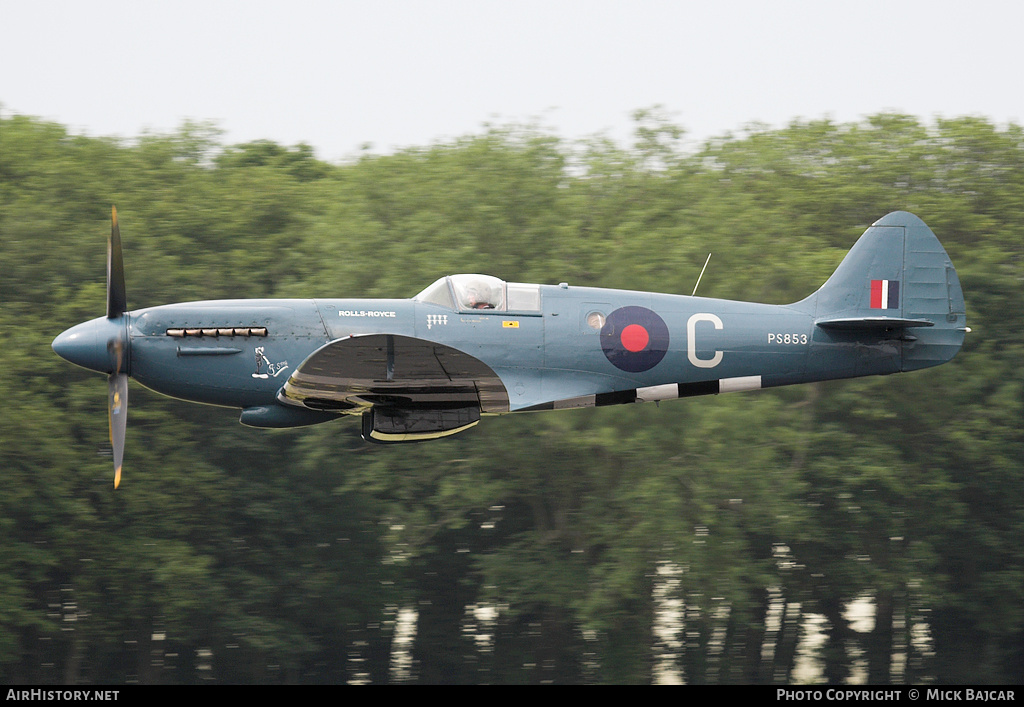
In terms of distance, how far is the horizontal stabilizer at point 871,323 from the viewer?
36.9ft

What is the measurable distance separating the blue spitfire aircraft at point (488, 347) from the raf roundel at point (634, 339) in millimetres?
13

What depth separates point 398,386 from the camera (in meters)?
10.3

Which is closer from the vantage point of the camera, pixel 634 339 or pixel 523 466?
pixel 634 339

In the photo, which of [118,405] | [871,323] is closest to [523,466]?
[871,323]

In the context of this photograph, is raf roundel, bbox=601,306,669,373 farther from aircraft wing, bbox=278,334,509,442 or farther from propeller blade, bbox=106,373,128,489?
propeller blade, bbox=106,373,128,489

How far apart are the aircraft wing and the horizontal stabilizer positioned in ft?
12.0

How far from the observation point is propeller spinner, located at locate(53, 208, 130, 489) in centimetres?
1027

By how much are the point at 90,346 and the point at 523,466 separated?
10381 mm

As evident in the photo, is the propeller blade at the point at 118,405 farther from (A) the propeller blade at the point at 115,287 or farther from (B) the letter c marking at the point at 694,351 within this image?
(B) the letter c marking at the point at 694,351

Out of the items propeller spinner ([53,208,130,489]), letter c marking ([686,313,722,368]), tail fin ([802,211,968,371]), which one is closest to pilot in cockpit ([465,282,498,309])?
letter c marking ([686,313,722,368])

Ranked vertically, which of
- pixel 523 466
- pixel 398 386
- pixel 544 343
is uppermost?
pixel 544 343

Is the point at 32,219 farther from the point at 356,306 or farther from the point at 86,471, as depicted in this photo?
the point at 356,306

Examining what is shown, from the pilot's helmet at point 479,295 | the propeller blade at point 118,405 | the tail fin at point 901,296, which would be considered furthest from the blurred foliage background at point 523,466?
the propeller blade at point 118,405

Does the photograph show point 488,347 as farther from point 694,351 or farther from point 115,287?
point 115,287
